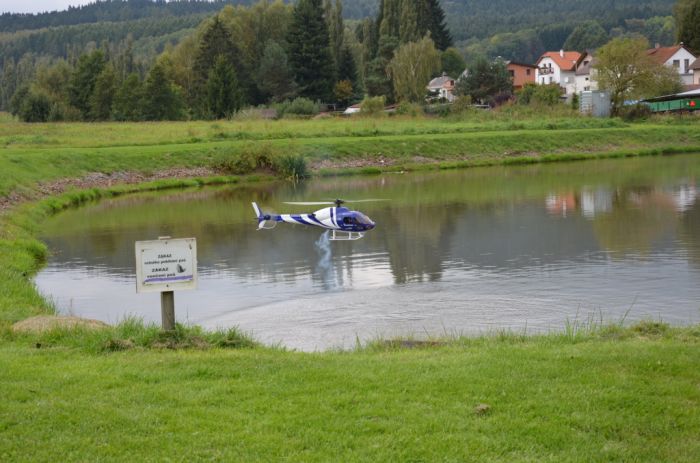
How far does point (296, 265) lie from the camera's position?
2294 cm

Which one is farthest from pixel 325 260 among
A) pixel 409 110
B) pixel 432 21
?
pixel 432 21

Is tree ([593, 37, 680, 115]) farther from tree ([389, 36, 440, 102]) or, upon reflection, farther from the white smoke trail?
the white smoke trail

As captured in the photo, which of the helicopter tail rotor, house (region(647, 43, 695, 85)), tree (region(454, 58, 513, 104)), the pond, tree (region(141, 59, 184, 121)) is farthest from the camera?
house (region(647, 43, 695, 85))

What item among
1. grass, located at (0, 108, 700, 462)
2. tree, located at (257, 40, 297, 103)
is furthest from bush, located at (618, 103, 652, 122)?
grass, located at (0, 108, 700, 462)

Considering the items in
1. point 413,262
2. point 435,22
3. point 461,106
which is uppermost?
point 435,22

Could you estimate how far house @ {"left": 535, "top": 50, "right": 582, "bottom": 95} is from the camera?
405 feet

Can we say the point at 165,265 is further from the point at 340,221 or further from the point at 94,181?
the point at 94,181

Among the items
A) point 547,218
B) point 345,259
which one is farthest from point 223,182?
point 345,259

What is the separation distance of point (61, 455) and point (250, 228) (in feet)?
77.6

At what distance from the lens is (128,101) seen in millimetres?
87062

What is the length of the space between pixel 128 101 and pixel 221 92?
896 centimetres

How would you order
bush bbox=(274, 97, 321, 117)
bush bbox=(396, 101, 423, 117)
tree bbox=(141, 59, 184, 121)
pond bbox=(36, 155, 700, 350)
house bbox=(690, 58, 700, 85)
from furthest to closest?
house bbox=(690, 58, 700, 85), bush bbox=(274, 97, 321, 117), tree bbox=(141, 59, 184, 121), bush bbox=(396, 101, 423, 117), pond bbox=(36, 155, 700, 350)

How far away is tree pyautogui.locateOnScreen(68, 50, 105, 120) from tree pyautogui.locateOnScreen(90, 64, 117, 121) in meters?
2.07

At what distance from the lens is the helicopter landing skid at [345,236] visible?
27.2 metres
